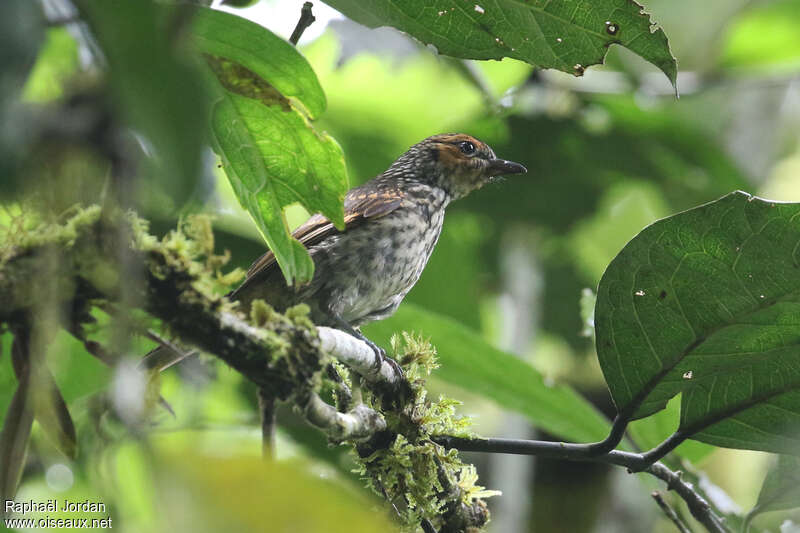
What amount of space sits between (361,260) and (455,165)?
37.8 inches

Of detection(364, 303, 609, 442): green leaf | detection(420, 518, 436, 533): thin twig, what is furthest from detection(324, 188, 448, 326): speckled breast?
detection(420, 518, 436, 533): thin twig

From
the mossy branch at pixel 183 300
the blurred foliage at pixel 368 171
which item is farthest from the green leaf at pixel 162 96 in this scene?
the mossy branch at pixel 183 300

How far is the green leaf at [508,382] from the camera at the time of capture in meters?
3.14

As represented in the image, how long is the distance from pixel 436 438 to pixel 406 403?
12 cm

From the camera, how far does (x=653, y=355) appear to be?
213cm

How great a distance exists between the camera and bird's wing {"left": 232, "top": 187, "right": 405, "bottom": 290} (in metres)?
2.98

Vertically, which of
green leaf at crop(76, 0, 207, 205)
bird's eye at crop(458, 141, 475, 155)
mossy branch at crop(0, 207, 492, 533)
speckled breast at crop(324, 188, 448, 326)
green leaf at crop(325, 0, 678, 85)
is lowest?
speckled breast at crop(324, 188, 448, 326)

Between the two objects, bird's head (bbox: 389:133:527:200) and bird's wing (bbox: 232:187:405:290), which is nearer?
bird's wing (bbox: 232:187:405:290)

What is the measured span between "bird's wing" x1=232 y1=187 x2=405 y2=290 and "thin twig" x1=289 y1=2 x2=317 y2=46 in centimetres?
99

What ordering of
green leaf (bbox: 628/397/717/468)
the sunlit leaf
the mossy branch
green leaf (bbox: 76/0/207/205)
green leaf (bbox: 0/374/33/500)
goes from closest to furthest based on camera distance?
green leaf (bbox: 76/0/207/205) → the mossy branch → green leaf (bbox: 0/374/33/500) → the sunlit leaf → green leaf (bbox: 628/397/717/468)

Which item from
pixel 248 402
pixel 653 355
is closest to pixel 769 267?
pixel 653 355

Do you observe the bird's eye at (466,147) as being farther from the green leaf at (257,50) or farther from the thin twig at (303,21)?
the green leaf at (257,50)

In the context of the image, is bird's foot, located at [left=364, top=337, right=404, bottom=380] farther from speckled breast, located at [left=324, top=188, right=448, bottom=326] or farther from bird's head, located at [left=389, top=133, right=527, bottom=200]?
bird's head, located at [left=389, top=133, right=527, bottom=200]

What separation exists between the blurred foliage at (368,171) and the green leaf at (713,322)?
0.04 meters
